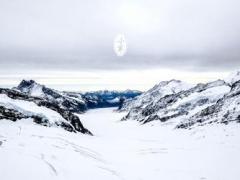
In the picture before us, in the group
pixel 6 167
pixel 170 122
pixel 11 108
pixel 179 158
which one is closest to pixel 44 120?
pixel 11 108

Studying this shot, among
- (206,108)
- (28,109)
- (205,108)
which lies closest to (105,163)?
(28,109)

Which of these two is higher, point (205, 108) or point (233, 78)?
point (233, 78)

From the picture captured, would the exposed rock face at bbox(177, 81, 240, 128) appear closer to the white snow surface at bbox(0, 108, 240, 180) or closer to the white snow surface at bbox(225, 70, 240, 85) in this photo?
the white snow surface at bbox(0, 108, 240, 180)

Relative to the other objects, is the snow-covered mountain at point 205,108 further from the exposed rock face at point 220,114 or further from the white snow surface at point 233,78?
the white snow surface at point 233,78

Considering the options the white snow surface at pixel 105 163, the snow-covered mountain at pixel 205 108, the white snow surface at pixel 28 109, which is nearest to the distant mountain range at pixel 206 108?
the snow-covered mountain at pixel 205 108

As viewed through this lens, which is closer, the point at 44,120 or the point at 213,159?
the point at 213,159

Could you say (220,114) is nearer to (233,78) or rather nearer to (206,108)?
(206,108)

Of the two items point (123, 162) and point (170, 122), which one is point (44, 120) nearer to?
point (123, 162)

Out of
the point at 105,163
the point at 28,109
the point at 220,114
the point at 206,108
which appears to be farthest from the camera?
the point at 206,108

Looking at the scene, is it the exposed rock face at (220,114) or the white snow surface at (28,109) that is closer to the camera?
the white snow surface at (28,109)

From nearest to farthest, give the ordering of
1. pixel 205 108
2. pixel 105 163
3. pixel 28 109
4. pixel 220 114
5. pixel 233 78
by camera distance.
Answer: pixel 105 163 < pixel 28 109 < pixel 220 114 < pixel 205 108 < pixel 233 78

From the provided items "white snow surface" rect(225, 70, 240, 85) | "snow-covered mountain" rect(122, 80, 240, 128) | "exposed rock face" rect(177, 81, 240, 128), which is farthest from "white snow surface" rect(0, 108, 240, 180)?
"white snow surface" rect(225, 70, 240, 85)
